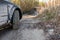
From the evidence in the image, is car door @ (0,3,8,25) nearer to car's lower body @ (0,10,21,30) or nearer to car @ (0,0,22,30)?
car @ (0,0,22,30)

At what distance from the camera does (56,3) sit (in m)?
11.2

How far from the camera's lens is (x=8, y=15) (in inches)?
331

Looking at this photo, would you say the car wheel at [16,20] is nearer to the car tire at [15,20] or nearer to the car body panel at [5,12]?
the car tire at [15,20]

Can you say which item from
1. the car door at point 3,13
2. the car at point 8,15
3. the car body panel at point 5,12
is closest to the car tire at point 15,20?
the car at point 8,15

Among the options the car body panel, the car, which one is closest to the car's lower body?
the car

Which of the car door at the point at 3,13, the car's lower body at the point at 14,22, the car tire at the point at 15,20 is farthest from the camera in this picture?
the car tire at the point at 15,20

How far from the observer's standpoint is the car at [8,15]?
8.14 metres

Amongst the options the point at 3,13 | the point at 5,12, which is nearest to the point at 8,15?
the point at 5,12

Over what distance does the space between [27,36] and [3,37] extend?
0.82m

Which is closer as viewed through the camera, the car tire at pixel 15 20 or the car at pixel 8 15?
the car at pixel 8 15

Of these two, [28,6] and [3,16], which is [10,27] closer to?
[3,16]

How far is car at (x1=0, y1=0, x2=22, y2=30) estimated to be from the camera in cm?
814

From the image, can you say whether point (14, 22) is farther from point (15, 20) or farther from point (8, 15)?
point (8, 15)

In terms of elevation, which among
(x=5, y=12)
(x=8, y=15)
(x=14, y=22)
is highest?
(x=5, y=12)
